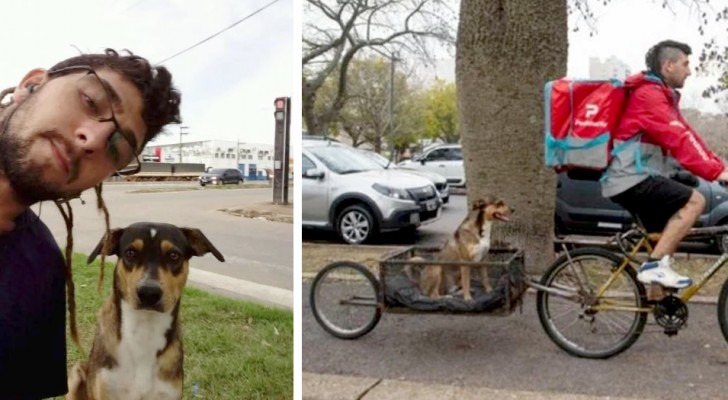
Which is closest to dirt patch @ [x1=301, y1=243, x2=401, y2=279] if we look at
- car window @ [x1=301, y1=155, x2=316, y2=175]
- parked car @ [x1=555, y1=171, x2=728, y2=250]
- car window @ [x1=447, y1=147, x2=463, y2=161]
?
car window @ [x1=301, y1=155, x2=316, y2=175]

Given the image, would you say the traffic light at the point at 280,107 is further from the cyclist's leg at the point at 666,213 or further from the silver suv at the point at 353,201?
the silver suv at the point at 353,201

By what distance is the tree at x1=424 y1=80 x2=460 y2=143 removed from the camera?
128 feet

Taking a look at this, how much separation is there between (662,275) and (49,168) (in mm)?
3425

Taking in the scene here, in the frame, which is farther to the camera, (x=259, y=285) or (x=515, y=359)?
(x=515, y=359)

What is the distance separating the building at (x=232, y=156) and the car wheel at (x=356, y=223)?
644 centimetres

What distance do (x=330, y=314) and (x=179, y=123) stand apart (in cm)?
267

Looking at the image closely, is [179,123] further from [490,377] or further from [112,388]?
[490,377]

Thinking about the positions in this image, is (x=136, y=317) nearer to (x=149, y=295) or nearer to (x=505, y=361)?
(x=149, y=295)

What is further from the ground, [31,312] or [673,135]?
[673,135]

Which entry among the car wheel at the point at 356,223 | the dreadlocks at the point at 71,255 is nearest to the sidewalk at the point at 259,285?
the dreadlocks at the point at 71,255

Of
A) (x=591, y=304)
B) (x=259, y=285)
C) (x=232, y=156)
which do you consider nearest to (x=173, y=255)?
(x=259, y=285)

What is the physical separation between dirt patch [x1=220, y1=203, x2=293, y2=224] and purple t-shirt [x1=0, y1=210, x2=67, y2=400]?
75 centimetres

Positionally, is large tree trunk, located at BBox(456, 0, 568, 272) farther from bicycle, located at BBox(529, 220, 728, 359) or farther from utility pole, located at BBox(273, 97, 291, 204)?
utility pole, located at BBox(273, 97, 291, 204)

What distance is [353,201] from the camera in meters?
10.2
